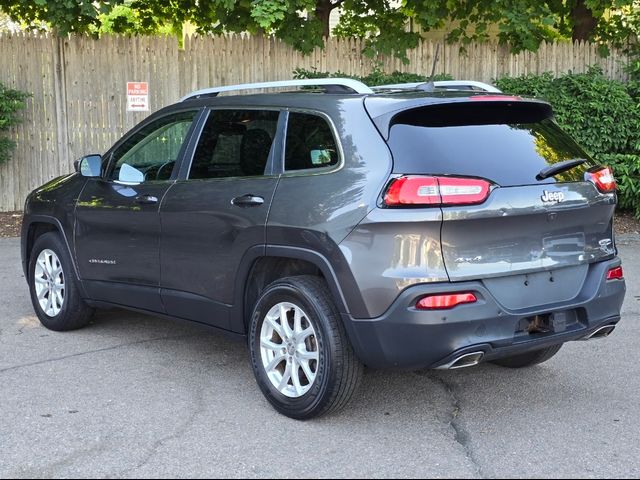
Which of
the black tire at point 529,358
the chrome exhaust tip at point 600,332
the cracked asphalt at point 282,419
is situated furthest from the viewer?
the black tire at point 529,358

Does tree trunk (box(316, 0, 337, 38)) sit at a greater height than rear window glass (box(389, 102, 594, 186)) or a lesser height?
greater

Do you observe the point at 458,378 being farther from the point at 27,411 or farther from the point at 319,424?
the point at 27,411

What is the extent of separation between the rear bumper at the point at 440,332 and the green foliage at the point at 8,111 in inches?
334

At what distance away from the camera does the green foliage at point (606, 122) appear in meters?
10.7

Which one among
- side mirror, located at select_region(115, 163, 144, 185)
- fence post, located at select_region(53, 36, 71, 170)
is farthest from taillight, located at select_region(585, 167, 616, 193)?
fence post, located at select_region(53, 36, 71, 170)

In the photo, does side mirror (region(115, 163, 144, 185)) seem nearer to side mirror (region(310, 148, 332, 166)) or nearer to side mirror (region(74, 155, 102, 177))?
side mirror (region(74, 155, 102, 177))

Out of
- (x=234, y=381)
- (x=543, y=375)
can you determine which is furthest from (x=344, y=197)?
(x=543, y=375)

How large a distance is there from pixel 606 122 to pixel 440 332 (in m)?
7.82

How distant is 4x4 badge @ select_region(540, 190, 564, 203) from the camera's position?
4160 mm

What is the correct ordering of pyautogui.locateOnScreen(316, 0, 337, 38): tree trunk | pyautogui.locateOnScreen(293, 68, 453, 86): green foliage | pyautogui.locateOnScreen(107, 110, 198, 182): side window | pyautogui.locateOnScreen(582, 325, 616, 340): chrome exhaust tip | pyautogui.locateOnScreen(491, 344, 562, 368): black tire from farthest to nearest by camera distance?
pyautogui.locateOnScreen(316, 0, 337, 38): tree trunk → pyautogui.locateOnScreen(293, 68, 453, 86): green foliage → pyautogui.locateOnScreen(107, 110, 198, 182): side window → pyautogui.locateOnScreen(491, 344, 562, 368): black tire → pyautogui.locateOnScreen(582, 325, 616, 340): chrome exhaust tip

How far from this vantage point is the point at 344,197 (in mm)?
4086

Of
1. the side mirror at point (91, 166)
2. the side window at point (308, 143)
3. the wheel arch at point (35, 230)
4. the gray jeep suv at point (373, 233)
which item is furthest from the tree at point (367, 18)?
the side window at point (308, 143)

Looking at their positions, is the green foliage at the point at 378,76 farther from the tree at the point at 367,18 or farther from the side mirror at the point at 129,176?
the side mirror at the point at 129,176

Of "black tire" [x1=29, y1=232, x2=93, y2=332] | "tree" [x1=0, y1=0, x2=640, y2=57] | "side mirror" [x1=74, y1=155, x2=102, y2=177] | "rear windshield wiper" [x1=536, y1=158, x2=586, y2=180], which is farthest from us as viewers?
"tree" [x1=0, y1=0, x2=640, y2=57]
